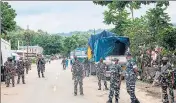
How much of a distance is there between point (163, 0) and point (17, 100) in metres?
9.49

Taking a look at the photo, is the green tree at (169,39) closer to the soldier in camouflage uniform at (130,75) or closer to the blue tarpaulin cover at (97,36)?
the soldier in camouflage uniform at (130,75)

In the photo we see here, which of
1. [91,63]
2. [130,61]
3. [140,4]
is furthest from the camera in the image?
[91,63]

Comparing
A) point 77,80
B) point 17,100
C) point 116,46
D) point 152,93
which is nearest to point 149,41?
point 116,46

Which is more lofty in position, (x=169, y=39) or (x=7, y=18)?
(x=7, y=18)

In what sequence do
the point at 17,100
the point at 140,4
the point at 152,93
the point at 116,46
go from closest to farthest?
the point at 17,100
the point at 152,93
the point at 140,4
the point at 116,46

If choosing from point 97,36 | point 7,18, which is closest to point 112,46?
point 97,36

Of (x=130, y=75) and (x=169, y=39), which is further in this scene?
(x=169, y=39)

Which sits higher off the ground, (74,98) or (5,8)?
(5,8)

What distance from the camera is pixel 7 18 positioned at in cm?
3478

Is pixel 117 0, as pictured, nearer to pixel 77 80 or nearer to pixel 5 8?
pixel 77 80

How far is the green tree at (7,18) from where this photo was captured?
34688mm

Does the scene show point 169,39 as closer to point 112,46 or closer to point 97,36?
point 112,46

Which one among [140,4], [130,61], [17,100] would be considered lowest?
[17,100]

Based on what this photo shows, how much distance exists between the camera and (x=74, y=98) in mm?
17531
